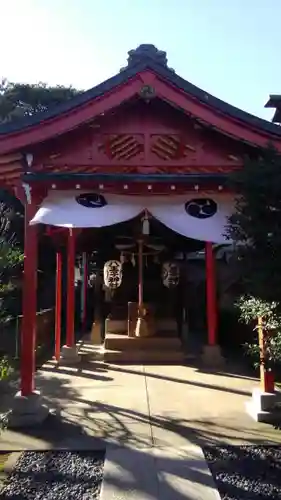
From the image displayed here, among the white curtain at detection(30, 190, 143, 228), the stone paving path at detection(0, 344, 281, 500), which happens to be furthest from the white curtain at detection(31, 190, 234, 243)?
the stone paving path at detection(0, 344, 281, 500)

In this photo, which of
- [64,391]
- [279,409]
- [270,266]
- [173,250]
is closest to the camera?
[270,266]

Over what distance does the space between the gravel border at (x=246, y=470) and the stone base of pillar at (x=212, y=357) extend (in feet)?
16.4

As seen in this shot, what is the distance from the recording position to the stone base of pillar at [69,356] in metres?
10.2

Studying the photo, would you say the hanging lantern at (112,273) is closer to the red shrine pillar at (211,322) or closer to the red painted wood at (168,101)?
the red shrine pillar at (211,322)

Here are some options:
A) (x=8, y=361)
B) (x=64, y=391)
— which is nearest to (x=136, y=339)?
(x=64, y=391)

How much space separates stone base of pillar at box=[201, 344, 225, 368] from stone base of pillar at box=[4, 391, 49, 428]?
15.7 ft

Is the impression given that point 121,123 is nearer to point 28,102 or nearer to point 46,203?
point 46,203

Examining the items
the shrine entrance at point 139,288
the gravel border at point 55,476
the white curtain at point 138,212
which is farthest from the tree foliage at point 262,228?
the shrine entrance at point 139,288

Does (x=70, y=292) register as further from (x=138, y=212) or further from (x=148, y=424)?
(x=148, y=424)

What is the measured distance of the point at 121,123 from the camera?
638 centimetres

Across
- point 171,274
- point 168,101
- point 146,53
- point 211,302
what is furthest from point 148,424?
point 171,274

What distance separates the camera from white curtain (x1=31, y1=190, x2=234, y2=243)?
6027mm

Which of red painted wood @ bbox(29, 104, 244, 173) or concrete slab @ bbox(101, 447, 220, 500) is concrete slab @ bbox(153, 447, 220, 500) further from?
red painted wood @ bbox(29, 104, 244, 173)

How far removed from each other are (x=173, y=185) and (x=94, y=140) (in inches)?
50.3
